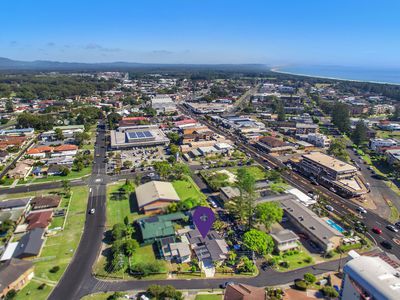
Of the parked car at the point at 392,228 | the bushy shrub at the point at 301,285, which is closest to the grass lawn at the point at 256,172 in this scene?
the parked car at the point at 392,228

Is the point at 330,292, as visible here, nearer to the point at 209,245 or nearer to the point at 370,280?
the point at 370,280

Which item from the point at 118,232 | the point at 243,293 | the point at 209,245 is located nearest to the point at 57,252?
the point at 118,232

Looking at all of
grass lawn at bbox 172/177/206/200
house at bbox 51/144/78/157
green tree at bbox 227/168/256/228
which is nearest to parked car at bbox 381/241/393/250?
green tree at bbox 227/168/256/228

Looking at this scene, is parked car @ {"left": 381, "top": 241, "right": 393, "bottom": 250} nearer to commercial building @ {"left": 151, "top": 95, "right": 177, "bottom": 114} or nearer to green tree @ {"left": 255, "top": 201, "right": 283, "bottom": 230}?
green tree @ {"left": 255, "top": 201, "right": 283, "bottom": 230}

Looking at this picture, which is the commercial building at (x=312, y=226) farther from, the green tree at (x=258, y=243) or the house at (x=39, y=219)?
the house at (x=39, y=219)

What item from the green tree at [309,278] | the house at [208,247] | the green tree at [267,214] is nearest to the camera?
the green tree at [309,278]
